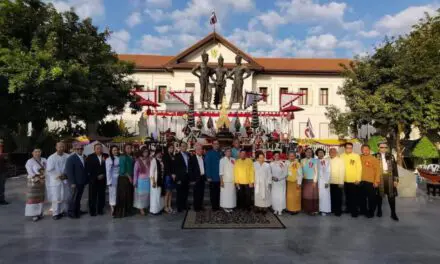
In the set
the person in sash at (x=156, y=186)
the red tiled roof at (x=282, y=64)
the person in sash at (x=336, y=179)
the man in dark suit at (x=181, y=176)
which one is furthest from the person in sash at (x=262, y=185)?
the red tiled roof at (x=282, y=64)

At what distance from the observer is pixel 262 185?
8281 millimetres

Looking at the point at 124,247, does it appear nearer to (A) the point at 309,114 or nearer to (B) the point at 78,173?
(B) the point at 78,173

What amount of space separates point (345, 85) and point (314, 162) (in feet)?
60.1

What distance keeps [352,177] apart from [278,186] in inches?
69.8

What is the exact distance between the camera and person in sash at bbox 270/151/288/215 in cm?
835

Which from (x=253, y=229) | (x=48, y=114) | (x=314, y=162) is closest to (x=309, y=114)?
(x=48, y=114)

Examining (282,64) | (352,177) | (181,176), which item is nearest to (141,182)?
(181,176)

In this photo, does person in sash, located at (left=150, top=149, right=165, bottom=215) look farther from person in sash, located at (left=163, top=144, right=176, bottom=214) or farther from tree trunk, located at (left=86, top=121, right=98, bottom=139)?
tree trunk, located at (left=86, top=121, right=98, bottom=139)

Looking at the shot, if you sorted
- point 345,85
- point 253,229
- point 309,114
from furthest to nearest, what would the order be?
1. point 309,114
2. point 345,85
3. point 253,229

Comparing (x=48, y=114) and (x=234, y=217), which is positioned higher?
(x=48, y=114)

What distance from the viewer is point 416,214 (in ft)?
28.1

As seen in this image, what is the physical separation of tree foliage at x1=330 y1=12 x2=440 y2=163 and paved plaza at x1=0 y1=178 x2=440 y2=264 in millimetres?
14276

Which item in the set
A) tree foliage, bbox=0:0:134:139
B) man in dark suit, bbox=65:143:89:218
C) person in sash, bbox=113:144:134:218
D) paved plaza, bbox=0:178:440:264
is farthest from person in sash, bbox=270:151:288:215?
tree foliage, bbox=0:0:134:139

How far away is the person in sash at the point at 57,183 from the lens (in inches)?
305
